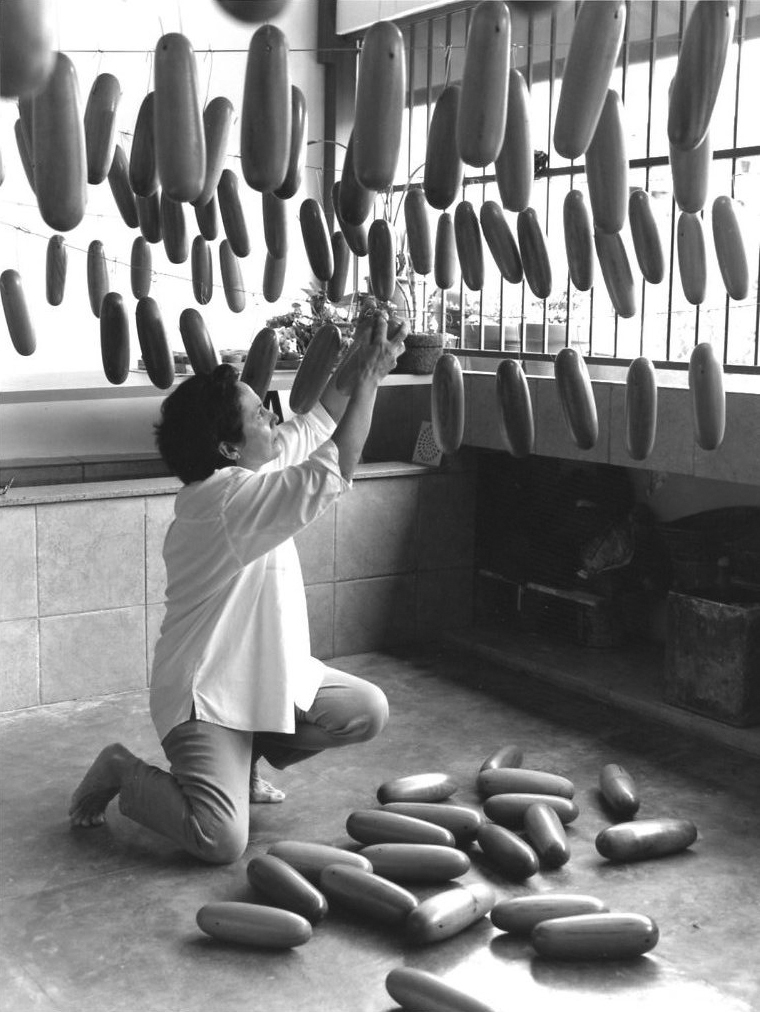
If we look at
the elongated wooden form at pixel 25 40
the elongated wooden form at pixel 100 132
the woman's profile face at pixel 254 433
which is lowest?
the woman's profile face at pixel 254 433

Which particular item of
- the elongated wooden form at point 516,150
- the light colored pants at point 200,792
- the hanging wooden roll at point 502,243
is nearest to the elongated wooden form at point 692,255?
the hanging wooden roll at point 502,243

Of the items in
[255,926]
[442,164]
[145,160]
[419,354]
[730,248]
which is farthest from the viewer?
[419,354]

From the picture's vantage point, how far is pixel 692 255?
2170 millimetres

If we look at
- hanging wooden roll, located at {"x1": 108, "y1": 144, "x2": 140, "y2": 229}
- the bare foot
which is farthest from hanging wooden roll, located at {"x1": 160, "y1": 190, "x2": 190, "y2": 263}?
the bare foot

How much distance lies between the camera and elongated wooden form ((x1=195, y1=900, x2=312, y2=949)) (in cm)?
275

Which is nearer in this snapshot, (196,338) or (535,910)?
(196,338)

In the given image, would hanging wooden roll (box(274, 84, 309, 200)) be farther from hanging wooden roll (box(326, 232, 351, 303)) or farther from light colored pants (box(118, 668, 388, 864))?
light colored pants (box(118, 668, 388, 864))

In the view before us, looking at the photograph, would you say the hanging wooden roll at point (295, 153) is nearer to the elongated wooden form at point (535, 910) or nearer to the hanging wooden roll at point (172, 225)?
the hanging wooden roll at point (172, 225)

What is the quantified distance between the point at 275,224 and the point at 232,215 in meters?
0.10

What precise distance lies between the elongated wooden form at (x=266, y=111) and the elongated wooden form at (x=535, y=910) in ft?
6.34

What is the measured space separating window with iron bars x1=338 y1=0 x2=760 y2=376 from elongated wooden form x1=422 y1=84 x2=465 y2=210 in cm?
226

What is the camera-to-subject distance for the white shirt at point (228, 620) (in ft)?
10.3

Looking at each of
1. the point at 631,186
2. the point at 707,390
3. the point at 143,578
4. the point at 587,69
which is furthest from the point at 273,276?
the point at 143,578

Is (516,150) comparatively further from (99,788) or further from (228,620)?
(99,788)
